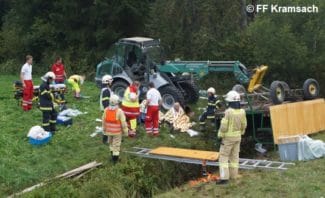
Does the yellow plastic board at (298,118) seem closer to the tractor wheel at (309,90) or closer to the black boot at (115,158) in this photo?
the tractor wheel at (309,90)

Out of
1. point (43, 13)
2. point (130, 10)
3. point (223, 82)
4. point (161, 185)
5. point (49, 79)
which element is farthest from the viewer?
point (43, 13)

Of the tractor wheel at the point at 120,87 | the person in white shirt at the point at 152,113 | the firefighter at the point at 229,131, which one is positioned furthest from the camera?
the tractor wheel at the point at 120,87

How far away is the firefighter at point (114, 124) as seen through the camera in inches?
548

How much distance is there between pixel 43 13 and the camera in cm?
3544

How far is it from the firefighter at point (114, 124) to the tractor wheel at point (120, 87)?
4943mm

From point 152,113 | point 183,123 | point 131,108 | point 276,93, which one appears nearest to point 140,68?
point 183,123

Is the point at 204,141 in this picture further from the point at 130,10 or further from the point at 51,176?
the point at 130,10

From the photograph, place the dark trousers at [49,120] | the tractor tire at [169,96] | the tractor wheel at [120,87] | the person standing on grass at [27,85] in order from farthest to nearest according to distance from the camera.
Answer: the tractor wheel at [120,87] → the tractor tire at [169,96] → the person standing on grass at [27,85] → the dark trousers at [49,120]

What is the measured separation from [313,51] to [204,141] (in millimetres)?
8805

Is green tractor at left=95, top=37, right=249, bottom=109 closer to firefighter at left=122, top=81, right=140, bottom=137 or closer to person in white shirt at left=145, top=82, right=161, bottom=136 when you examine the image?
person in white shirt at left=145, top=82, right=161, bottom=136

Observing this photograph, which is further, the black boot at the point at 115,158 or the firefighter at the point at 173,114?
the firefighter at the point at 173,114

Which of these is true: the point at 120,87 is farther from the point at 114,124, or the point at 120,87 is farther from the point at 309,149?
the point at 309,149

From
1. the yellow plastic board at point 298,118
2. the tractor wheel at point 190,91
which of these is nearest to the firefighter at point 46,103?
the tractor wheel at point 190,91

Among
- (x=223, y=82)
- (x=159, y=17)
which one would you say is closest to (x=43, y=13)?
(x=159, y=17)
